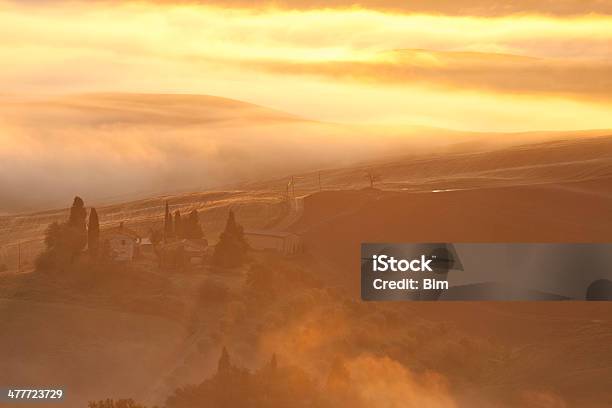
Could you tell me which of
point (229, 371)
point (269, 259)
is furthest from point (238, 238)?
point (229, 371)

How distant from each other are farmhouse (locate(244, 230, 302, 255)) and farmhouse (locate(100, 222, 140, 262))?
5.02 meters

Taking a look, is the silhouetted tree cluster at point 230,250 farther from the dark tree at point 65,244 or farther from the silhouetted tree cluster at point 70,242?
the dark tree at point 65,244

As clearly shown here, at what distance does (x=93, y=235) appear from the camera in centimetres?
5019

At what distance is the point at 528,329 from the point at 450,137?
208 feet

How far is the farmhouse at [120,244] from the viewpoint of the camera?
169ft

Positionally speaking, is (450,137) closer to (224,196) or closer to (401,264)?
(224,196)

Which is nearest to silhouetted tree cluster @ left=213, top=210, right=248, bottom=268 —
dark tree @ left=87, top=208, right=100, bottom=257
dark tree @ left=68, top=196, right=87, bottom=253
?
dark tree @ left=87, top=208, right=100, bottom=257

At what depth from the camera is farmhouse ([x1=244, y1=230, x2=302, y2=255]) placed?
54.6 metres

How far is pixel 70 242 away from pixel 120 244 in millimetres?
2397

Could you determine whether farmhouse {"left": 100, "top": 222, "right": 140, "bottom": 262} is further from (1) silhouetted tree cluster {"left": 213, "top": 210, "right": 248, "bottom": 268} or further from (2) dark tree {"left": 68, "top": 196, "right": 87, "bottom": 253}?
(1) silhouetted tree cluster {"left": 213, "top": 210, "right": 248, "bottom": 268}

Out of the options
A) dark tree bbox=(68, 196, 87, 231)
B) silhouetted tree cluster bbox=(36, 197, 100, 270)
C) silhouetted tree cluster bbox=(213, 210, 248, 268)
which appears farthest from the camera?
silhouetted tree cluster bbox=(213, 210, 248, 268)

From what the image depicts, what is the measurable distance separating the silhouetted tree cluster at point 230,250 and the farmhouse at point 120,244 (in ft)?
10.9

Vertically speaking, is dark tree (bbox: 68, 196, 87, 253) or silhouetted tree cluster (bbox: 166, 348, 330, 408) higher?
dark tree (bbox: 68, 196, 87, 253)

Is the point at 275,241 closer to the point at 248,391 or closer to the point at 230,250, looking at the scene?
the point at 230,250
